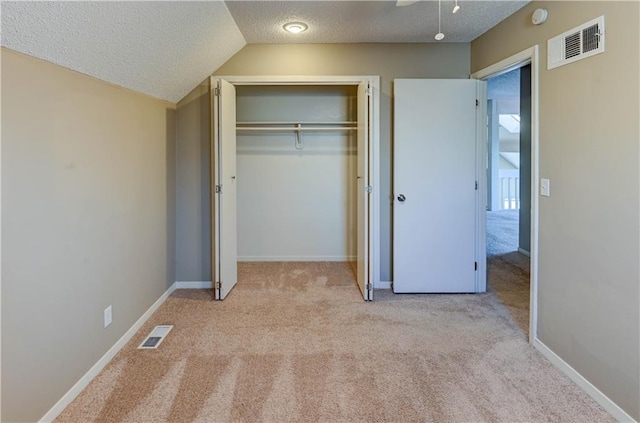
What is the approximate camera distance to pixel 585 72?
207 centimetres

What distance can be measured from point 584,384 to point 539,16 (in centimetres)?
230

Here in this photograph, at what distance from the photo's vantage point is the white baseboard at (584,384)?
1834 millimetres

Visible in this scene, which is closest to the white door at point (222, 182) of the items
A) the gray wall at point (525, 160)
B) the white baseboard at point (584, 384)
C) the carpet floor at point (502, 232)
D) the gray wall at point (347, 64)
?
the gray wall at point (347, 64)

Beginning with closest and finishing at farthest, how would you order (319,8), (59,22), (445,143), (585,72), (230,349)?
(59,22) → (585,72) → (230,349) → (319,8) → (445,143)

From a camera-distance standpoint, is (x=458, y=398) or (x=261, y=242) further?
(x=261, y=242)

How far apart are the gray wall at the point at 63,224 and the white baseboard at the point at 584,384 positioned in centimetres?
282

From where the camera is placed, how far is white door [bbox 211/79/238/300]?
328cm

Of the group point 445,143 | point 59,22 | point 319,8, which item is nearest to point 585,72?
point 445,143

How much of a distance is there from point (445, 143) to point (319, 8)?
1.63 m

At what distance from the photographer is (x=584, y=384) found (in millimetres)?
2068

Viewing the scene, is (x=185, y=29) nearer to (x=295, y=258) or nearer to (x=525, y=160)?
(x=295, y=258)

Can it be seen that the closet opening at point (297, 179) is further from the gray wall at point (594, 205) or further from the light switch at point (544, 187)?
the gray wall at point (594, 205)

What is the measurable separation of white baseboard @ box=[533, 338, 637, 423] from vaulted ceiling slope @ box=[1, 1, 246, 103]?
128 inches

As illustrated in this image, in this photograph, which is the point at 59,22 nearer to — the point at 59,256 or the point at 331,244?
the point at 59,256
